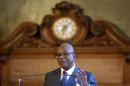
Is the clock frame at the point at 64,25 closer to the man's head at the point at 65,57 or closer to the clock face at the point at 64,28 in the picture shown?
the clock face at the point at 64,28

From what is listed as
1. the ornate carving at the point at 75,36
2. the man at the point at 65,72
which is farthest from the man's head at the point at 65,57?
the ornate carving at the point at 75,36

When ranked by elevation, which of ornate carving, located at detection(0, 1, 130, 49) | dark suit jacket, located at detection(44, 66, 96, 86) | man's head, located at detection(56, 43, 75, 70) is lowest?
dark suit jacket, located at detection(44, 66, 96, 86)

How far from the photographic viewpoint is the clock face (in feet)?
17.1

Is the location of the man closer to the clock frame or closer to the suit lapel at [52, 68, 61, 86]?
the suit lapel at [52, 68, 61, 86]

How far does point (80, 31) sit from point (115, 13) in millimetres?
508

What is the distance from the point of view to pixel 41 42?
532 centimetres

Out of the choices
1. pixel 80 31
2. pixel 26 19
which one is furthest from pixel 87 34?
pixel 26 19

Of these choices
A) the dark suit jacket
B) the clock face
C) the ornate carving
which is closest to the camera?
the dark suit jacket

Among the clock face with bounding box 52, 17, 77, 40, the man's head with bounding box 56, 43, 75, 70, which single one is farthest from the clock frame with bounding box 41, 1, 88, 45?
the man's head with bounding box 56, 43, 75, 70

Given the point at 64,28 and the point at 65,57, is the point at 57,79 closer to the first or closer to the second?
the point at 65,57

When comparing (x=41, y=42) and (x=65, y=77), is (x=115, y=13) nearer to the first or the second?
(x=41, y=42)

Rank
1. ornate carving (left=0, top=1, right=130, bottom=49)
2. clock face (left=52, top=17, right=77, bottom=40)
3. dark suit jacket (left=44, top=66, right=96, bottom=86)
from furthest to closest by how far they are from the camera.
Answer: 1. clock face (left=52, top=17, right=77, bottom=40)
2. ornate carving (left=0, top=1, right=130, bottom=49)
3. dark suit jacket (left=44, top=66, right=96, bottom=86)

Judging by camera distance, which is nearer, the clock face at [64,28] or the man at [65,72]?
the man at [65,72]

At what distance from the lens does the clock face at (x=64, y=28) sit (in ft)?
17.1
